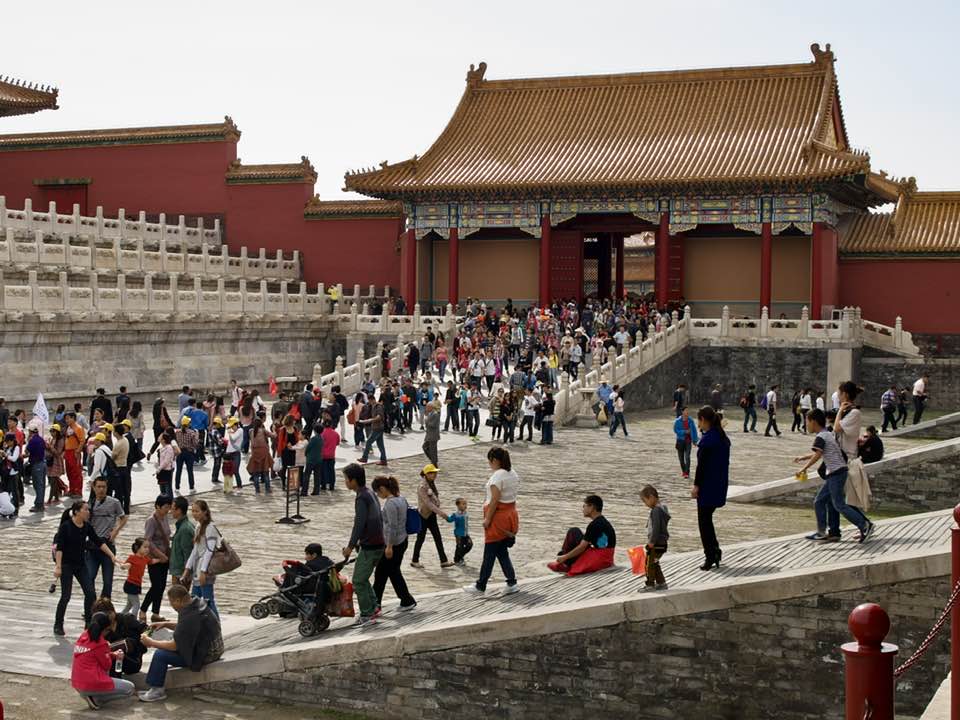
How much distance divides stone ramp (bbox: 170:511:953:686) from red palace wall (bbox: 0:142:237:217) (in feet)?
106

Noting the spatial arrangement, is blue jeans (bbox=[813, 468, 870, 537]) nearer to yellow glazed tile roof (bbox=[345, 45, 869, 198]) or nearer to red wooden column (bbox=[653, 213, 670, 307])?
yellow glazed tile roof (bbox=[345, 45, 869, 198])

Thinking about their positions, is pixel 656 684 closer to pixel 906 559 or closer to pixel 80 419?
pixel 906 559

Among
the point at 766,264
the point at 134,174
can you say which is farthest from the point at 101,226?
the point at 766,264

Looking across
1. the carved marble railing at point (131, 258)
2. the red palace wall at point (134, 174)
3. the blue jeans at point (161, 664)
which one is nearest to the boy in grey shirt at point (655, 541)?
the blue jeans at point (161, 664)

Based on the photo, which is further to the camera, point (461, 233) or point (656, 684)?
point (461, 233)

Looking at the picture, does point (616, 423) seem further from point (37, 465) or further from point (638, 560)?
point (638, 560)

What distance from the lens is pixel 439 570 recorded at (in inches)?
564

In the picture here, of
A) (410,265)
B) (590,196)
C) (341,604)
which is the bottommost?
(341,604)

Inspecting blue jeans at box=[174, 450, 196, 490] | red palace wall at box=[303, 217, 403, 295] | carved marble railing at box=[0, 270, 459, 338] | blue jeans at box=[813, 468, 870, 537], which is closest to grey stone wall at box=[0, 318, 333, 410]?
carved marble railing at box=[0, 270, 459, 338]

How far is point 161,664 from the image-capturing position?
10930mm

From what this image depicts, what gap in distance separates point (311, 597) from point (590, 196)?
2872cm

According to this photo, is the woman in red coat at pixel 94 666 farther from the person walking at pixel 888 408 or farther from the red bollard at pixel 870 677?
the person walking at pixel 888 408

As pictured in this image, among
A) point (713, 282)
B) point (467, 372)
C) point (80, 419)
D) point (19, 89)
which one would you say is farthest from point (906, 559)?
point (19, 89)

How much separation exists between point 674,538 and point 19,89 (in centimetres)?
2843
